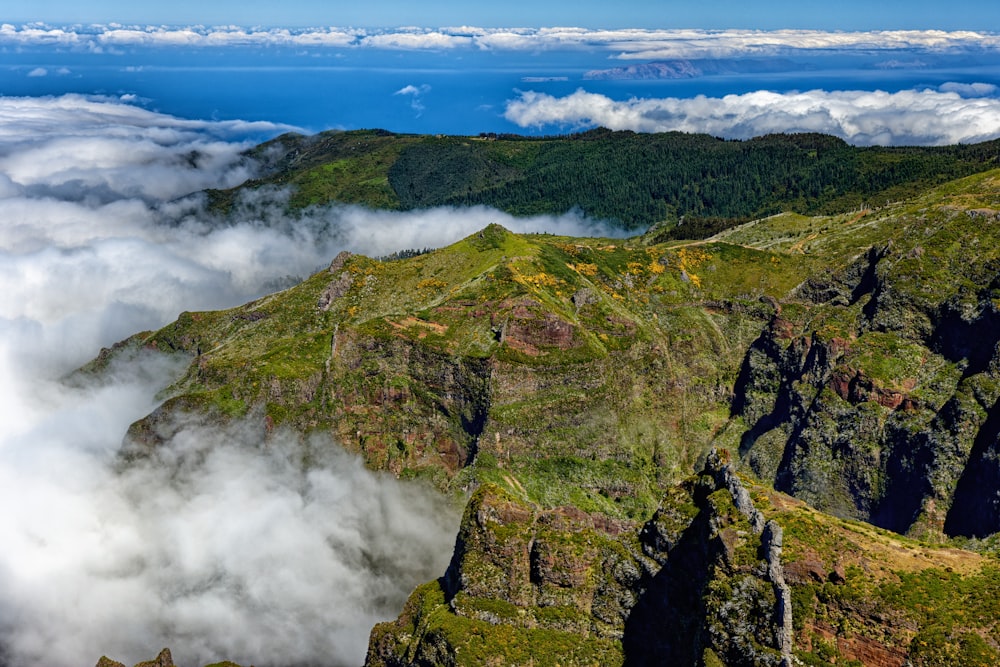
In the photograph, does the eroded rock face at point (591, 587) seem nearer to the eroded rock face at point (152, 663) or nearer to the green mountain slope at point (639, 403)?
the green mountain slope at point (639, 403)

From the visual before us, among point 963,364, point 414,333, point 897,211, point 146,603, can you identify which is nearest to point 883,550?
point 963,364

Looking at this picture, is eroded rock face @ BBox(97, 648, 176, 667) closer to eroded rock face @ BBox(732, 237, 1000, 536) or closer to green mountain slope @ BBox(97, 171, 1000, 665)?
green mountain slope @ BBox(97, 171, 1000, 665)

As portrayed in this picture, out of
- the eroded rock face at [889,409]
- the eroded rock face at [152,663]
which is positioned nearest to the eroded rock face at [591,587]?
the eroded rock face at [152,663]

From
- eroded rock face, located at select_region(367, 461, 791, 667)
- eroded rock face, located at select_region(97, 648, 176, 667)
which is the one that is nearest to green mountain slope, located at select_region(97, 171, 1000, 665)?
eroded rock face, located at select_region(367, 461, 791, 667)

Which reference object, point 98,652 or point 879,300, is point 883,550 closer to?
point 879,300

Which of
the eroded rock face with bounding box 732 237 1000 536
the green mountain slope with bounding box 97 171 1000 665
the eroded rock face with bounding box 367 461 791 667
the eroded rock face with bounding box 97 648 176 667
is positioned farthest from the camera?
the eroded rock face with bounding box 732 237 1000 536

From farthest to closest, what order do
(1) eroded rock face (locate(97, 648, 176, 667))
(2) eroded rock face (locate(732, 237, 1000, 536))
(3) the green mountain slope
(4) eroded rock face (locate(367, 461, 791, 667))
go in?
(2) eroded rock face (locate(732, 237, 1000, 536)) < (1) eroded rock face (locate(97, 648, 176, 667)) < (3) the green mountain slope < (4) eroded rock face (locate(367, 461, 791, 667))

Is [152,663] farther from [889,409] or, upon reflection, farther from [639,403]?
[889,409]

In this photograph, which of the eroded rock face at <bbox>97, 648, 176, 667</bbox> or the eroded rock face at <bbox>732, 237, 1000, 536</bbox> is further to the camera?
the eroded rock face at <bbox>732, 237, 1000, 536</bbox>
